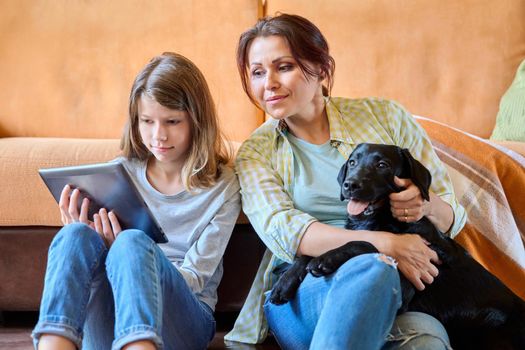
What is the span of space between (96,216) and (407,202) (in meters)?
0.77

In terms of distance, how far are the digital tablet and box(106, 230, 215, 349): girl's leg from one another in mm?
170

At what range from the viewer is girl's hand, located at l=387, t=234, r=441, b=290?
51.4 inches

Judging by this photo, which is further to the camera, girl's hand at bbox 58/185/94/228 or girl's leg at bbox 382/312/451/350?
girl's hand at bbox 58/185/94/228

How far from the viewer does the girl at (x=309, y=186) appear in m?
1.30

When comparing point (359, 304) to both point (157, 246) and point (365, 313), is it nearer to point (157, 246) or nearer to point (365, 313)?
point (365, 313)

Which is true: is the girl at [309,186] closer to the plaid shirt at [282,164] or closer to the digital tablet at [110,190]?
the plaid shirt at [282,164]

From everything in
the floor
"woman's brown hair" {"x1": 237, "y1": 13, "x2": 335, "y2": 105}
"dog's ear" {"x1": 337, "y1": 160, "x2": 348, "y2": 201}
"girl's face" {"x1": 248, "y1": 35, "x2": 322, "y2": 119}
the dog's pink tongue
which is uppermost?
"woman's brown hair" {"x1": 237, "y1": 13, "x2": 335, "y2": 105}

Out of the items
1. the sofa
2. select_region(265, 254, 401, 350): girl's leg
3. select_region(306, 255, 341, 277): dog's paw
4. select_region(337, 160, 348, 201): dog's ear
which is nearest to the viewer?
select_region(265, 254, 401, 350): girl's leg

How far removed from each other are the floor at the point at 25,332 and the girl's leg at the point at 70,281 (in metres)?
0.54

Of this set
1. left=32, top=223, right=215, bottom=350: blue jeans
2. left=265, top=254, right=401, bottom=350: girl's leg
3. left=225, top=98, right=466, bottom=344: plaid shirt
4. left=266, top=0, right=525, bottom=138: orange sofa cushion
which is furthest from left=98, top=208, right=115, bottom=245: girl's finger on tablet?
left=266, top=0, right=525, bottom=138: orange sofa cushion

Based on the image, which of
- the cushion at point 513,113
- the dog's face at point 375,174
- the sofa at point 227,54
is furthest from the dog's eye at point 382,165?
the sofa at point 227,54

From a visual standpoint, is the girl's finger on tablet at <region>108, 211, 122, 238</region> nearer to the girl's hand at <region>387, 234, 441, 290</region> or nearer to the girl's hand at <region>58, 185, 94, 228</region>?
the girl's hand at <region>58, 185, 94, 228</region>

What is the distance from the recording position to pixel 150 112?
1547mm

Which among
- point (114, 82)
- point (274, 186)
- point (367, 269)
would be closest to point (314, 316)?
point (367, 269)
